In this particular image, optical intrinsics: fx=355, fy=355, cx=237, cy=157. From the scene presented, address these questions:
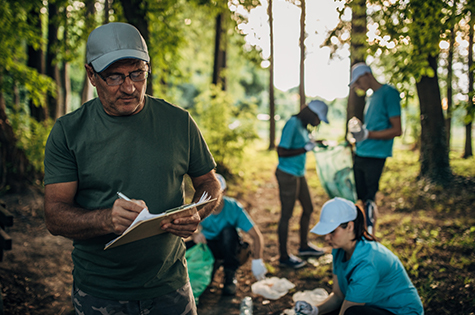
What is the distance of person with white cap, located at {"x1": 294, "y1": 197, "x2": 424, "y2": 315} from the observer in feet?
7.45

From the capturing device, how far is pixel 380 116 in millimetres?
3910

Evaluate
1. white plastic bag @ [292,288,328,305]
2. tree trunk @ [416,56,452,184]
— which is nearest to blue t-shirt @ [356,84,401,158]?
white plastic bag @ [292,288,328,305]

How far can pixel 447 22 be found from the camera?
3.26 m

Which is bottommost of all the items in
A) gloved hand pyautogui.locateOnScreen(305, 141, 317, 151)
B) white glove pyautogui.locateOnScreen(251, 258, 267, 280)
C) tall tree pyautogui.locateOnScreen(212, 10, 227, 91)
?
white glove pyautogui.locateOnScreen(251, 258, 267, 280)

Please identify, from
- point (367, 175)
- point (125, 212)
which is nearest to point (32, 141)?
point (367, 175)

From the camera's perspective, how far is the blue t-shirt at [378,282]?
2254 mm

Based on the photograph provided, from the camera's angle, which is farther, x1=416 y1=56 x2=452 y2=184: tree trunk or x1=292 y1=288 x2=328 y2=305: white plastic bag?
x1=416 y1=56 x2=452 y2=184: tree trunk

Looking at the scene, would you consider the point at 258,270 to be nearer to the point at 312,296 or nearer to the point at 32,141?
the point at 312,296

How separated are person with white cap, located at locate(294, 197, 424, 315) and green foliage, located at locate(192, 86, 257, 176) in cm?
571

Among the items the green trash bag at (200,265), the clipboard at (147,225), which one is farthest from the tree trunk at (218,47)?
the clipboard at (147,225)

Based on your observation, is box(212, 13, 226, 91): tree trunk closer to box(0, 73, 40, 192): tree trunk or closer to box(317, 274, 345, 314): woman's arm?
box(0, 73, 40, 192): tree trunk

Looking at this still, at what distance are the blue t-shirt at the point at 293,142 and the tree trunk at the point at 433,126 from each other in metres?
3.89

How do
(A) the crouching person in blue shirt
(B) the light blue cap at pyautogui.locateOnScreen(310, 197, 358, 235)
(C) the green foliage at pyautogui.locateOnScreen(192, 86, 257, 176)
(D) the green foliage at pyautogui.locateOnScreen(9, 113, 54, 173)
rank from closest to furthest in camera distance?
(B) the light blue cap at pyautogui.locateOnScreen(310, 197, 358, 235)
(A) the crouching person in blue shirt
(D) the green foliage at pyautogui.locateOnScreen(9, 113, 54, 173)
(C) the green foliage at pyautogui.locateOnScreen(192, 86, 257, 176)

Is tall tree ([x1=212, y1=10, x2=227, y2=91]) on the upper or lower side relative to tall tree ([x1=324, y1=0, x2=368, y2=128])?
upper
